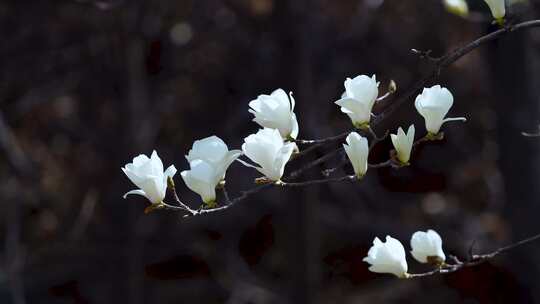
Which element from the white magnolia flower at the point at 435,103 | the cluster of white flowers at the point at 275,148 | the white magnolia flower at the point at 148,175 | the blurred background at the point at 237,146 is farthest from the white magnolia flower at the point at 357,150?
the blurred background at the point at 237,146

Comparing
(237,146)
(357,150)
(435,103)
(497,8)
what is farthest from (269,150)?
(237,146)

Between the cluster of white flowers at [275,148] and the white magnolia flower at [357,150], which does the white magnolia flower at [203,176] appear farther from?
the white magnolia flower at [357,150]

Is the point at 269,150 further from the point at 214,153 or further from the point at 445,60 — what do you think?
the point at 445,60

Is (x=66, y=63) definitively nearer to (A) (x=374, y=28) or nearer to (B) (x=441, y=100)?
(A) (x=374, y=28)

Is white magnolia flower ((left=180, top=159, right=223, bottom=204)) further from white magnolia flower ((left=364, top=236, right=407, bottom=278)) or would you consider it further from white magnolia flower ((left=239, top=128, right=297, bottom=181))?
white magnolia flower ((left=364, top=236, right=407, bottom=278))

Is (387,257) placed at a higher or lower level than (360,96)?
lower

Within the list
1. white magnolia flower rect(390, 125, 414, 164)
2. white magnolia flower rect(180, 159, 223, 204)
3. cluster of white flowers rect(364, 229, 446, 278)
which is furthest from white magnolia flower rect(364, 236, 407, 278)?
white magnolia flower rect(180, 159, 223, 204)

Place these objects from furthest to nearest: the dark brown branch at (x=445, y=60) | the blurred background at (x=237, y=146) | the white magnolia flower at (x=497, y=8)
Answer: the blurred background at (x=237, y=146), the white magnolia flower at (x=497, y=8), the dark brown branch at (x=445, y=60)
